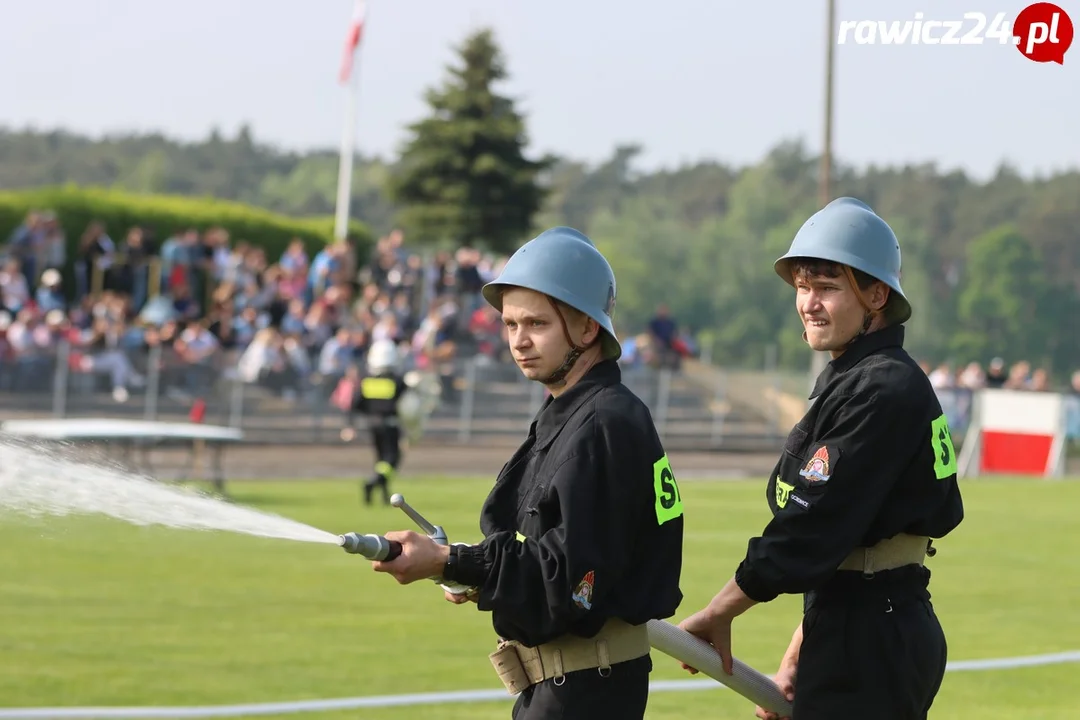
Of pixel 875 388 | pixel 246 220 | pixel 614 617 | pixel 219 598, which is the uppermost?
pixel 246 220

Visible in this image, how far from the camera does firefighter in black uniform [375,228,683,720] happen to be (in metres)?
4.46

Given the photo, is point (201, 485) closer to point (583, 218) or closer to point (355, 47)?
point (355, 47)

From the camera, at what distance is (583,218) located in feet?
590

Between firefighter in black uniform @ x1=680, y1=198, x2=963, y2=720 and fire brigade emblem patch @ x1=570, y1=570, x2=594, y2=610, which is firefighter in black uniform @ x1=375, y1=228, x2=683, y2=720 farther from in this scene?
firefighter in black uniform @ x1=680, y1=198, x2=963, y2=720

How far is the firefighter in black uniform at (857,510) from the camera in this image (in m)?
4.93

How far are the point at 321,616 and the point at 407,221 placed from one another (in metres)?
55.8

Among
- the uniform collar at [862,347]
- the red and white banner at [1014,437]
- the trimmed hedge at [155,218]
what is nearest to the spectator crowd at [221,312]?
the trimmed hedge at [155,218]

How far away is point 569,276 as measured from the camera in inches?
187

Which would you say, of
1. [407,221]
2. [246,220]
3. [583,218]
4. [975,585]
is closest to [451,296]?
[246,220]

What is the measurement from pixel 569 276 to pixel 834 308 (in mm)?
962

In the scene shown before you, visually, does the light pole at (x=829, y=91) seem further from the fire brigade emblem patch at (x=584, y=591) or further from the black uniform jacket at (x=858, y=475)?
the fire brigade emblem patch at (x=584, y=591)

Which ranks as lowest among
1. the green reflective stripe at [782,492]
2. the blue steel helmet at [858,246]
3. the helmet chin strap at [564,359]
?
the green reflective stripe at [782,492]

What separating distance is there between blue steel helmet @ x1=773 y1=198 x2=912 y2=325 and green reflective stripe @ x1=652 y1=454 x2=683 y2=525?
0.95 metres

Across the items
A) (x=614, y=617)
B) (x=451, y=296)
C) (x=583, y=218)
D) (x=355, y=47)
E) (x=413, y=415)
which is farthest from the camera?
(x=583, y=218)
